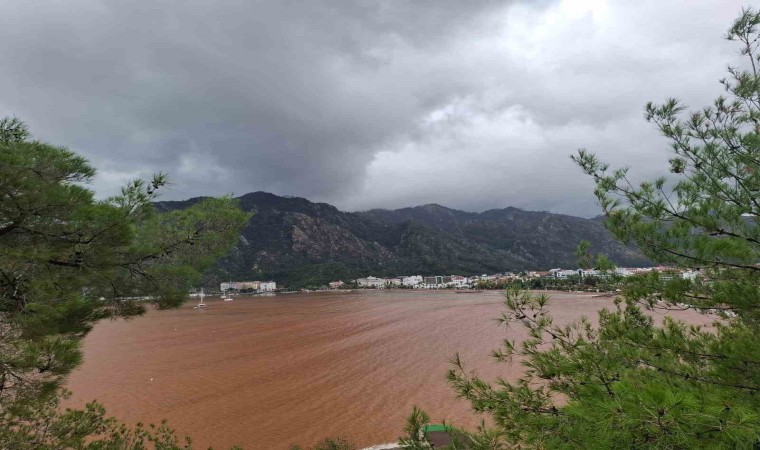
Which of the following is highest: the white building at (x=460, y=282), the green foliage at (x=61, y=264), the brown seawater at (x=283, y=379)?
the green foliage at (x=61, y=264)

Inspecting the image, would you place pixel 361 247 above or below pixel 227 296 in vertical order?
above

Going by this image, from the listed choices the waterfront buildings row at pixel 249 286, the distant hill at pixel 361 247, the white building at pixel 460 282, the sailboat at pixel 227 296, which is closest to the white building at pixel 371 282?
the distant hill at pixel 361 247

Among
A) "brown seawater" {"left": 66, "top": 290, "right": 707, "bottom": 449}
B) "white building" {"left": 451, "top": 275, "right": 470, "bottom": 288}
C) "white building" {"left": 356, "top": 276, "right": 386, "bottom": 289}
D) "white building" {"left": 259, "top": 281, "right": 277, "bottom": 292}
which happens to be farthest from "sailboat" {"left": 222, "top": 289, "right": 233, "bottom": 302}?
"white building" {"left": 451, "top": 275, "right": 470, "bottom": 288}

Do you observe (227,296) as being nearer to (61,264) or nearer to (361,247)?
(361,247)

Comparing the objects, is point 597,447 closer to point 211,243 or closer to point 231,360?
point 211,243

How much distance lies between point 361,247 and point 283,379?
13462 centimetres

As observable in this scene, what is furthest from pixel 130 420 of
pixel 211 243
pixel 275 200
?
pixel 275 200

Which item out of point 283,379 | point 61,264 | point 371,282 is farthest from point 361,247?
point 61,264

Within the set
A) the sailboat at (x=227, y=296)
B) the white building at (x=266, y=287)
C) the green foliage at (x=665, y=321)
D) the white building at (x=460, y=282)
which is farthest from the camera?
the white building at (x=460, y=282)

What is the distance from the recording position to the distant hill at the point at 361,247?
374 ft

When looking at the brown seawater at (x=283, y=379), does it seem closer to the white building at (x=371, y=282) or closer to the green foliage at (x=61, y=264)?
the green foliage at (x=61, y=264)

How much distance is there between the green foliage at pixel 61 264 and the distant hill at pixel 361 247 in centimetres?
9787

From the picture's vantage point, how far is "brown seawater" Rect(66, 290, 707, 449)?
400 inches

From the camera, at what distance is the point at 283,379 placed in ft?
48.3
